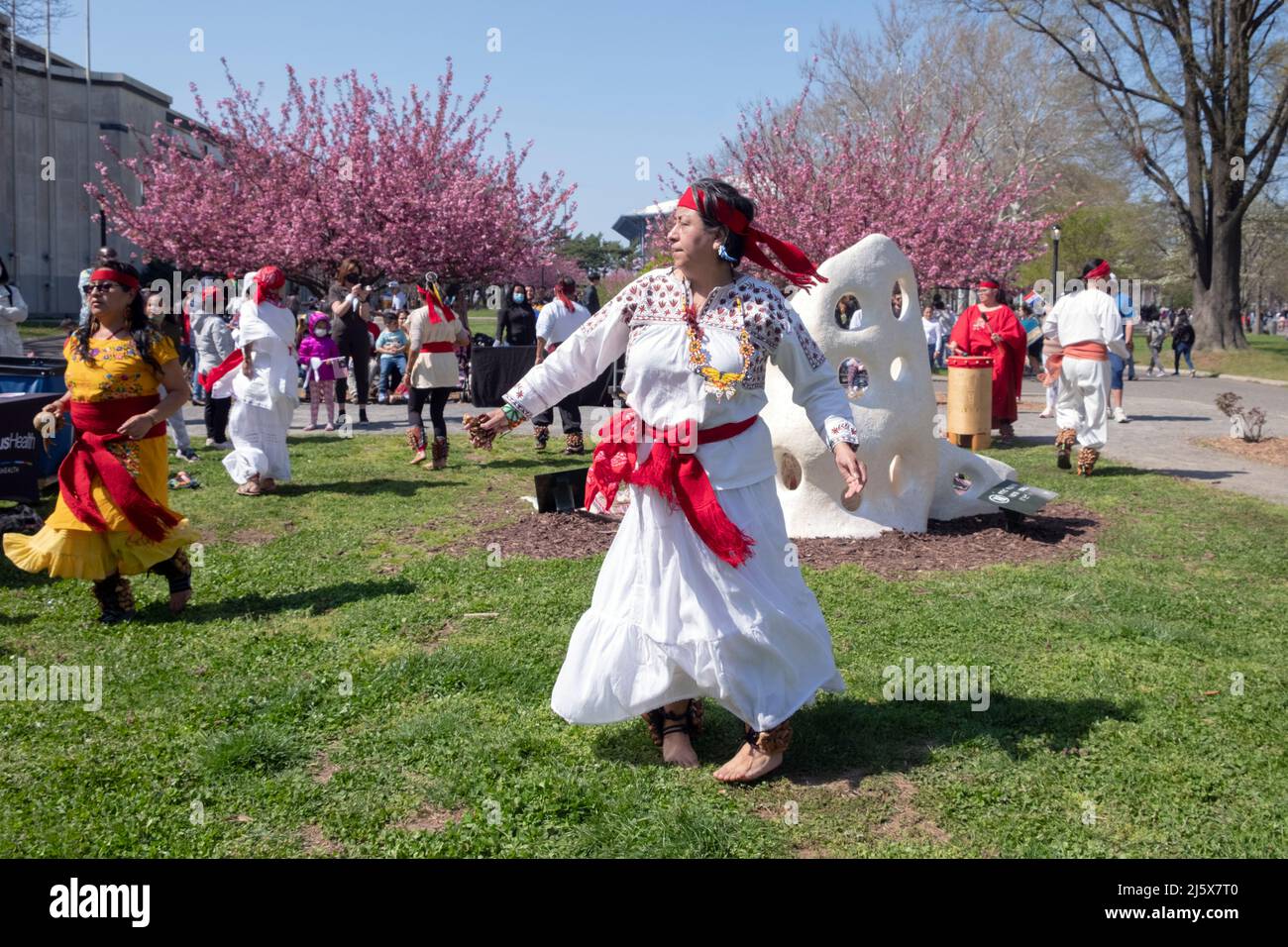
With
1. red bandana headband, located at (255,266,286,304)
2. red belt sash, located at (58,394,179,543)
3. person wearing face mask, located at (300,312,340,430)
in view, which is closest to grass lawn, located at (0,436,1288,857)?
red belt sash, located at (58,394,179,543)

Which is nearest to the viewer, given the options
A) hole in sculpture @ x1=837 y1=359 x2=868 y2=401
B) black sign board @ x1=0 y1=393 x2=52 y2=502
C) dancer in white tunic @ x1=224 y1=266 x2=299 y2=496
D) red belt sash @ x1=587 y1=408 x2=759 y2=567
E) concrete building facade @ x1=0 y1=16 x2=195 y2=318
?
red belt sash @ x1=587 y1=408 x2=759 y2=567

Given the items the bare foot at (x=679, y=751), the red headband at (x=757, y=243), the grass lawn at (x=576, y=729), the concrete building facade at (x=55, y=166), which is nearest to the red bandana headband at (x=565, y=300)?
the grass lawn at (x=576, y=729)

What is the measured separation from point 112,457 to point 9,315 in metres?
6.89

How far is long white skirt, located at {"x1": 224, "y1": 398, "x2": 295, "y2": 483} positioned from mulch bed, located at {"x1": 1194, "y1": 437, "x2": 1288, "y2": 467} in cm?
1082

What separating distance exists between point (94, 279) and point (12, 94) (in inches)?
1656

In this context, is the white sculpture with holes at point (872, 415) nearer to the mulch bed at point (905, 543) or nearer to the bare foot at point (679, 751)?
the mulch bed at point (905, 543)

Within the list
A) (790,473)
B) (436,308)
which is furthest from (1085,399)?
(436,308)

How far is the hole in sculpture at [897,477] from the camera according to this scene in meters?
8.78

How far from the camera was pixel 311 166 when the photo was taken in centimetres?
2730

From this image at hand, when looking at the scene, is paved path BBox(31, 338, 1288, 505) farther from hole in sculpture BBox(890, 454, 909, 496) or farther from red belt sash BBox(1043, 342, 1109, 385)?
hole in sculpture BBox(890, 454, 909, 496)

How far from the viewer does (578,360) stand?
4570 mm

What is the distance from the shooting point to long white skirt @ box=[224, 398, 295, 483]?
1085 centimetres

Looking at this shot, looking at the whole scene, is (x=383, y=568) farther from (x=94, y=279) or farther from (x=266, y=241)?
(x=266, y=241)

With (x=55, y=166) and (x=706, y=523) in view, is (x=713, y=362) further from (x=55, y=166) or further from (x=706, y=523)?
(x=55, y=166)
